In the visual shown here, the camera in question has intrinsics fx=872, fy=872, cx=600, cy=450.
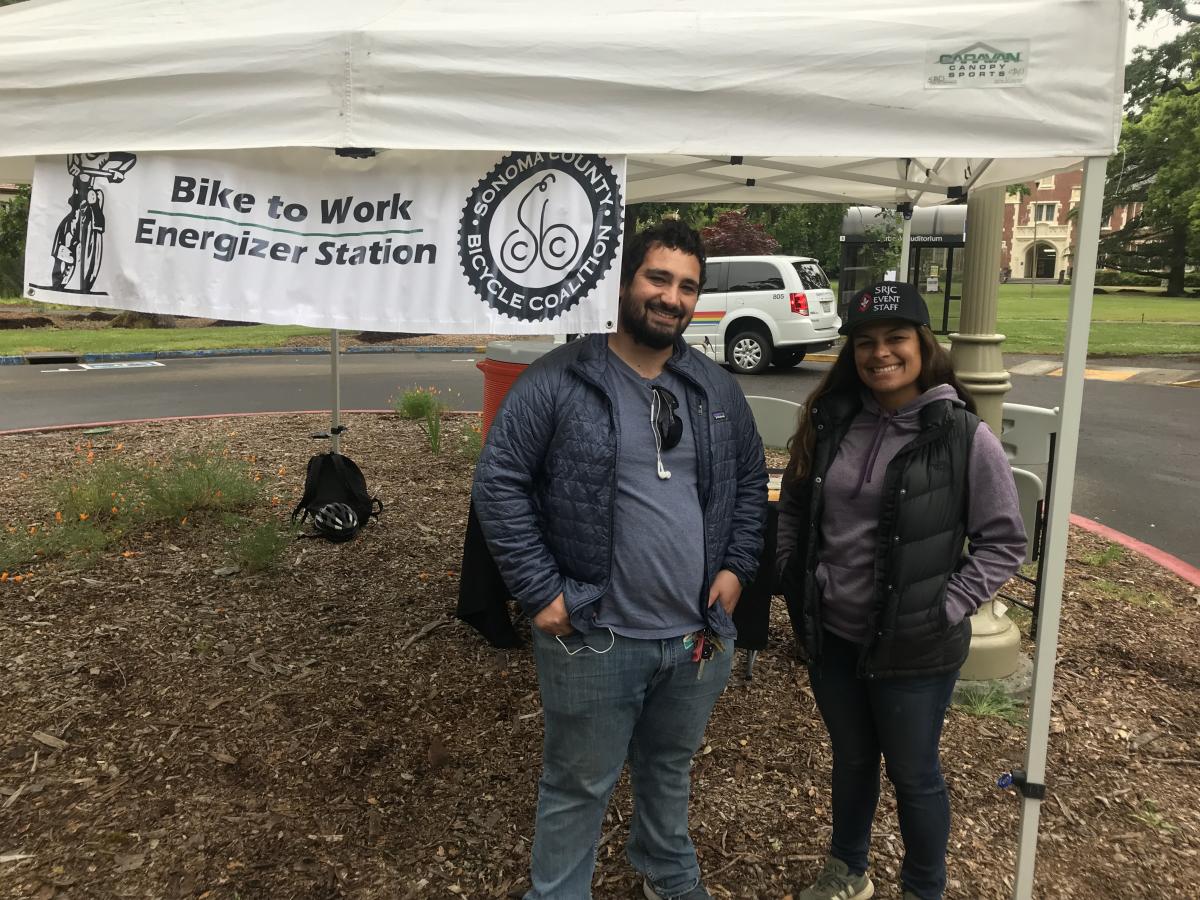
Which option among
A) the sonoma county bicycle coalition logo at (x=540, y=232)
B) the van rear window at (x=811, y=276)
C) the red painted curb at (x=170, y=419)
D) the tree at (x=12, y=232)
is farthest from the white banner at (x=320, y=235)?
the tree at (x=12, y=232)

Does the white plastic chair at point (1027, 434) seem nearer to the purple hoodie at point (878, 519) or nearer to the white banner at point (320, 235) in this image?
the purple hoodie at point (878, 519)

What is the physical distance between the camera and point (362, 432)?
8.57 m

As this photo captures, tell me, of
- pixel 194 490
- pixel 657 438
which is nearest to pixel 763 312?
pixel 194 490

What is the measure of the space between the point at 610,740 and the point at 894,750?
0.71 meters

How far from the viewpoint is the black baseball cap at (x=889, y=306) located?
2.04 metres

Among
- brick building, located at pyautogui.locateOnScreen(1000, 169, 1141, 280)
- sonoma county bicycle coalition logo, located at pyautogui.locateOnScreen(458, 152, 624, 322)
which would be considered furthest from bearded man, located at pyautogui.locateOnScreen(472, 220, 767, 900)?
brick building, located at pyautogui.locateOnScreen(1000, 169, 1141, 280)

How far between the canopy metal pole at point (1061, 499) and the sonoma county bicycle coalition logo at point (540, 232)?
114cm

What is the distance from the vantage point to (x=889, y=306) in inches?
81.0

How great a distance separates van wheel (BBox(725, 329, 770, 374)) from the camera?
15.1 m

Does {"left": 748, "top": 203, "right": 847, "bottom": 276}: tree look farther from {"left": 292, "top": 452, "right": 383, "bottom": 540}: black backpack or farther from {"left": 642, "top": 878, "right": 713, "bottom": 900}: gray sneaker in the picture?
{"left": 642, "top": 878, "right": 713, "bottom": 900}: gray sneaker

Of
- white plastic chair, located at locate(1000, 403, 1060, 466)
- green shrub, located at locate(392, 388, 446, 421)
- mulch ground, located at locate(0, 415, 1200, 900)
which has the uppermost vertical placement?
white plastic chair, located at locate(1000, 403, 1060, 466)

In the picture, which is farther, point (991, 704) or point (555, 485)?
point (991, 704)

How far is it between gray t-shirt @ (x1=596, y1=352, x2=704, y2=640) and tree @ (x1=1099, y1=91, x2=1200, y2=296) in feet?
46.3

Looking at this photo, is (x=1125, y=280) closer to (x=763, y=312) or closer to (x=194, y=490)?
(x=763, y=312)
